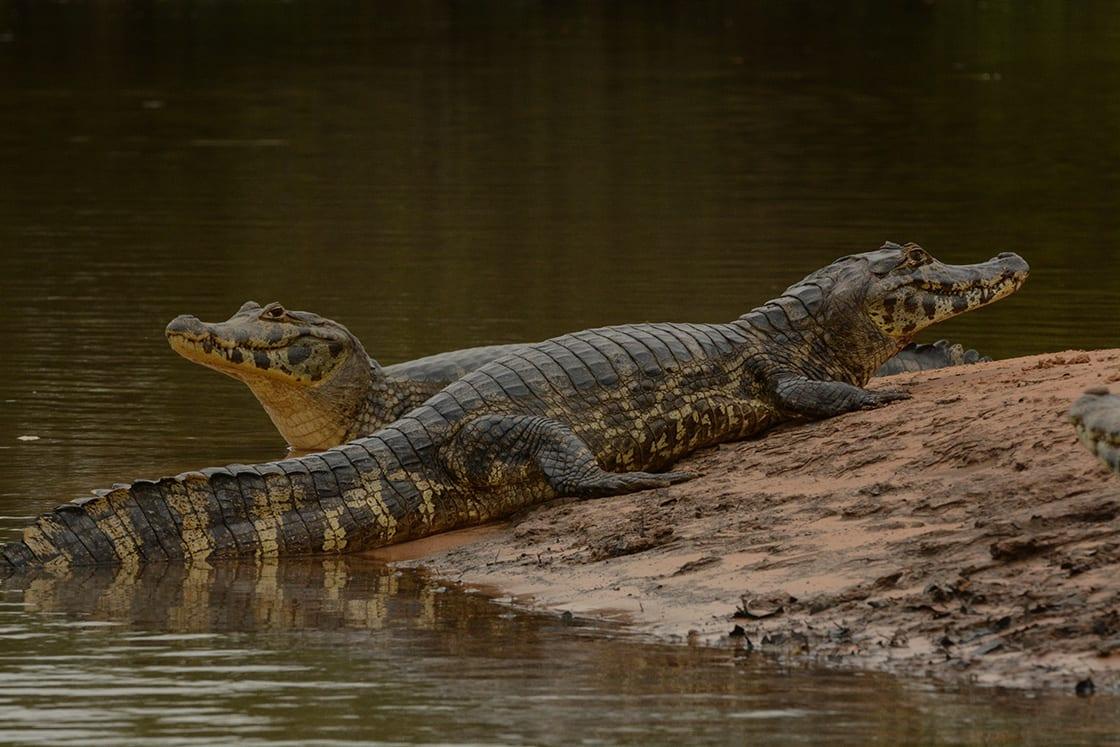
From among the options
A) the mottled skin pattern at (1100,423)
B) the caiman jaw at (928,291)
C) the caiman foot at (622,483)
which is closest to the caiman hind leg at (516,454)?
the caiman foot at (622,483)

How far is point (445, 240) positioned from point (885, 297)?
9.90 m

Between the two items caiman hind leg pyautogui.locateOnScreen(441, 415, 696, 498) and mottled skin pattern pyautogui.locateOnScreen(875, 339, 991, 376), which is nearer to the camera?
caiman hind leg pyautogui.locateOnScreen(441, 415, 696, 498)

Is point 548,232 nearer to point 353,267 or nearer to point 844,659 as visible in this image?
point 353,267

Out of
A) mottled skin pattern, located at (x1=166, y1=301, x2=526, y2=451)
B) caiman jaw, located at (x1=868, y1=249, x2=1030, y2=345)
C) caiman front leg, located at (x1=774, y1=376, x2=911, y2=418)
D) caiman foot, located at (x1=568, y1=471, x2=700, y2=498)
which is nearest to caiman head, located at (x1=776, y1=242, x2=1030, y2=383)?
caiman jaw, located at (x1=868, y1=249, x2=1030, y2=345)

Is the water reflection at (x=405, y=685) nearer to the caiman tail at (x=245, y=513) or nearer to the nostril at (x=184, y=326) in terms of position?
the caiman tail at (x=245, y=513)

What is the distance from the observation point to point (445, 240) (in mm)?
19812

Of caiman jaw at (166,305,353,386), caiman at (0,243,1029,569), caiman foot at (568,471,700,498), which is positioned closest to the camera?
caiman at (0,243,1029,569)

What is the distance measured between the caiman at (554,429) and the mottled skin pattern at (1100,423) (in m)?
2.85

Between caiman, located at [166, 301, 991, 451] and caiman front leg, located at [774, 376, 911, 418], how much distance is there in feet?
5.27

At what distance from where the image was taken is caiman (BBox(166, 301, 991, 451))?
10641mm

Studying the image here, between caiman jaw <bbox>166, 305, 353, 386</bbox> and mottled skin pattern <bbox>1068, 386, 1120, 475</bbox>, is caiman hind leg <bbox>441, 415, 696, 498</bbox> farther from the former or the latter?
mottled skin pattern <bbox>1068, 386, 1120, 475</bbox>

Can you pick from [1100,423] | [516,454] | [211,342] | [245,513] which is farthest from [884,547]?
[211,342]

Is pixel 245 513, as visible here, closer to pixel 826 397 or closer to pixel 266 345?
pixel 266 345

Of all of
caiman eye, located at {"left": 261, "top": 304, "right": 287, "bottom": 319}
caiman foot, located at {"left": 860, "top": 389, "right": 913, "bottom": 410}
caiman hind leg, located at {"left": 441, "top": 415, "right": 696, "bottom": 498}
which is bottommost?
caiman hind leg, located at {"left": 441, "top": 415, "right": 696, "bottom": 498}
